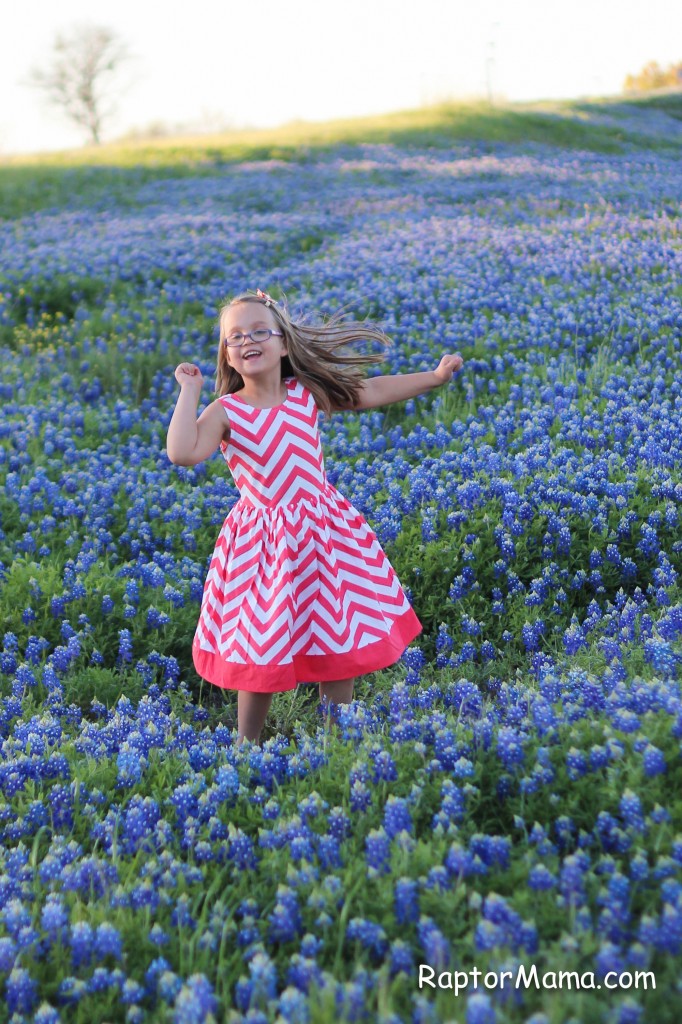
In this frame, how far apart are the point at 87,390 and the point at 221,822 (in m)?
6.63

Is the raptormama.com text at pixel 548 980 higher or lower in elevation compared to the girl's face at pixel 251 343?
lower

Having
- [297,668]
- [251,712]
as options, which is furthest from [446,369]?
[251,712]

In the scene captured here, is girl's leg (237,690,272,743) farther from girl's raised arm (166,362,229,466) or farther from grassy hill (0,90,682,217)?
grassy hill (0,90,682,217)

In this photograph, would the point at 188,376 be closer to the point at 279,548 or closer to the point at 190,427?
the point at 190,427

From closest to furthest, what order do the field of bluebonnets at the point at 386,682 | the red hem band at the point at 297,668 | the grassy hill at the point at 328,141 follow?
1. the field of bluebonnets at the point at 386,682
2. the red hem band at the point at 297,668
3. the grassy hill at the point at 328,141

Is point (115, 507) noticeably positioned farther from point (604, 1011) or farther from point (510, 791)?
point (604, 1011)

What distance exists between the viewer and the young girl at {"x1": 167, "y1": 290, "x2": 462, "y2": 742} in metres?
4.17

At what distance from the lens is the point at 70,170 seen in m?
23.4

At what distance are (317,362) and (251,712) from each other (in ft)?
5.73

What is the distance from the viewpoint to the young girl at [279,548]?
417 cm

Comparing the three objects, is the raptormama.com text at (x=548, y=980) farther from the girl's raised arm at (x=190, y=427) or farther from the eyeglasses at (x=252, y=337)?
the eyeglasses at (x=252, y=337)

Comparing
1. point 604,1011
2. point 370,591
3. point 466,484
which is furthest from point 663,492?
point 604,1011

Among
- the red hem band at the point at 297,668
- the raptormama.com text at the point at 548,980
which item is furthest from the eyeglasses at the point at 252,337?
the raptormama.com text at the point at 548,980

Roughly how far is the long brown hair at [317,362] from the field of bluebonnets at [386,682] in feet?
4.47
